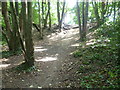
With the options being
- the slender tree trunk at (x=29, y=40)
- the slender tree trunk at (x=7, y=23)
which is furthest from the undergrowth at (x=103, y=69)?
the slender tree trunk at (x=7, y=23)

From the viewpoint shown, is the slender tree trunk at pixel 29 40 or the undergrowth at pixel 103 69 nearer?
the undergrowth at pixel 103 69

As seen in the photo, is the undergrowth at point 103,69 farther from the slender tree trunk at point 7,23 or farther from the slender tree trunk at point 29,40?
the slender tree trunk at point 7,23

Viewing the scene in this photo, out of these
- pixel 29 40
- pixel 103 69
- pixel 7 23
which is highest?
pixel 7 23

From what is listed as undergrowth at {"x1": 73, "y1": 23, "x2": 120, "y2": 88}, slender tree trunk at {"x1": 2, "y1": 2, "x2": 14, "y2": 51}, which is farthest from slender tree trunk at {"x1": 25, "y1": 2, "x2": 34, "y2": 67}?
slender tree trunk at {"x1": 2, "y1": 2, "x2": 14, "y2": 51}

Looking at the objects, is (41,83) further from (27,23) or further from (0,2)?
(0,2)

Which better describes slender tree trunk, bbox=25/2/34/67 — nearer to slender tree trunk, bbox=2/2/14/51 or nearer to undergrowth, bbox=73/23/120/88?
undergrowth, bbox=73/23/120/88

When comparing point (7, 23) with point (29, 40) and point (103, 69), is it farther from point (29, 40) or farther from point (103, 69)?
point (103, 69)

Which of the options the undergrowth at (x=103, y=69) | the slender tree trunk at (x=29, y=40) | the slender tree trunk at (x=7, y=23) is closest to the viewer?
the undergrowth at (x=103, y=69)

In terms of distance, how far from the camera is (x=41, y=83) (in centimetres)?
629

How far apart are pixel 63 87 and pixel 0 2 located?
31.4ft

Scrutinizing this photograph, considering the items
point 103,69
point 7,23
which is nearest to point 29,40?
point 103,69

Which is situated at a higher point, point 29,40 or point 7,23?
point 7,23

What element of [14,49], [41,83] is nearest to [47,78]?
[41,83]

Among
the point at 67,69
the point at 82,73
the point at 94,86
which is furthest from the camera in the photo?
the point at 67,69
